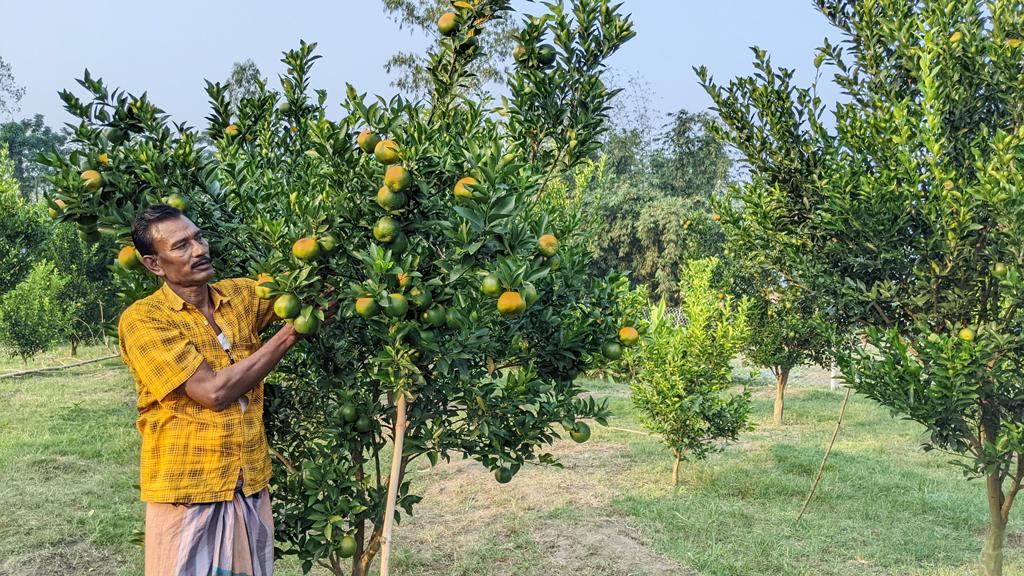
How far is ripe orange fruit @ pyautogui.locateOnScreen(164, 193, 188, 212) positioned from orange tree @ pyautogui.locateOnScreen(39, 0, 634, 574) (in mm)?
11

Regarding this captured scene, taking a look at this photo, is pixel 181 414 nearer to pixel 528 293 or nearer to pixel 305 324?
pixel 305 324

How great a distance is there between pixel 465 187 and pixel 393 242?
1.01ft

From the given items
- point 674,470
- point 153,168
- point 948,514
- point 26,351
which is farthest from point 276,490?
point 26,351

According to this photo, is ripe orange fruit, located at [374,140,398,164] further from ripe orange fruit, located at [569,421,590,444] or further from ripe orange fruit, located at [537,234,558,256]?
ripe orange fruit, located at [569,421,590,444]

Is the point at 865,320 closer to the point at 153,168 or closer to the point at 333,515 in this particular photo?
the point at 333,515

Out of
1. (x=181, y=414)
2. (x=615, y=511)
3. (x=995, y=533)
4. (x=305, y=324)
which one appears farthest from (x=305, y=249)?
(x=615, y=511)

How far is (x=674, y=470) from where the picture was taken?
8.02 meters

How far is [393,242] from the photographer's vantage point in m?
2.22

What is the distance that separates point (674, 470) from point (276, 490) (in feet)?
19.4

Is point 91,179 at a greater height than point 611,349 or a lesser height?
greater

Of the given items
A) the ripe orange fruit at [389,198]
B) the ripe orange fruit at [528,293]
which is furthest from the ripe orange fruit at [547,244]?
the ripe orange fruit at [389,198]

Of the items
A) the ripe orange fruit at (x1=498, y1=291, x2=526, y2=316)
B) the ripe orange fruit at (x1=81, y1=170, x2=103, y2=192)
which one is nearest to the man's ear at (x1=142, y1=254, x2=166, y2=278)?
the ripe orange fruit at (x1=81, y1=170, x2=103, y2=192)

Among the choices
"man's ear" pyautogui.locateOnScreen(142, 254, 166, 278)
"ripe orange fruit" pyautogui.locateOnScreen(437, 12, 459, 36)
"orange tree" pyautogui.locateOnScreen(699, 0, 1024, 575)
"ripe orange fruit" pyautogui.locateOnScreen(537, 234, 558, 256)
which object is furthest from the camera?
"orange tree" pyautogui.locateOnScreen(699, 0, 1024, 575)

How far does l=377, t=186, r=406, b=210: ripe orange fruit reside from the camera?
216 cm
